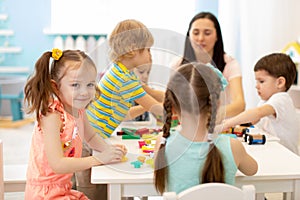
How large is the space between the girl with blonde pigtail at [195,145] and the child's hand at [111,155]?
0.13 metres

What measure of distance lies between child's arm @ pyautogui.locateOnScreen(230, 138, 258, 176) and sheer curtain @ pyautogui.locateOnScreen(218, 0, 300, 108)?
1.94m

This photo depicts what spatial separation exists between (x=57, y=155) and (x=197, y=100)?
401mm

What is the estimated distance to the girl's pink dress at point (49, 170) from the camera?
4.44 ft

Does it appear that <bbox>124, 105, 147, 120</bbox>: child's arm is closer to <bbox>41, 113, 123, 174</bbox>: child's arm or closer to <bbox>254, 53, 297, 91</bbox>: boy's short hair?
<bbox>41, 113, 123, 174</bbox>: child's arm

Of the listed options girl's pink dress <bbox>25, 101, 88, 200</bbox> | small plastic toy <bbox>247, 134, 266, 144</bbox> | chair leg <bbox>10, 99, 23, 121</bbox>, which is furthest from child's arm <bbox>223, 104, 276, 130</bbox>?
chair leg <bbox>10, 99, 23, 121</bbox>

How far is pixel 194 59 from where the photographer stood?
2025mm

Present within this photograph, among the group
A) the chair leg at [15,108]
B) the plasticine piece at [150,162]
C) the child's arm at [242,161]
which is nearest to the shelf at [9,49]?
the chair leg at [15,108]

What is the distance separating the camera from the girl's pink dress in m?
1.35

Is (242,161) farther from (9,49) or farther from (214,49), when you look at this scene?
(9,49)

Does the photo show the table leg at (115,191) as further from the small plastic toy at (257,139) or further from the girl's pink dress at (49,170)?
the small plastic toy at (257,139)

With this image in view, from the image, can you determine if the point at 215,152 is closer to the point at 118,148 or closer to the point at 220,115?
the point at 220,115

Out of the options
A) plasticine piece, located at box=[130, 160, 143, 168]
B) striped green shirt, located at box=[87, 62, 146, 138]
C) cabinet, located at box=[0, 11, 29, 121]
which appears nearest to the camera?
plasticine piece, located at box=[130, 160, 143, 168]

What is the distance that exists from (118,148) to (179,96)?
25 cm

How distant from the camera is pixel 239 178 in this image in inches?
49.1
